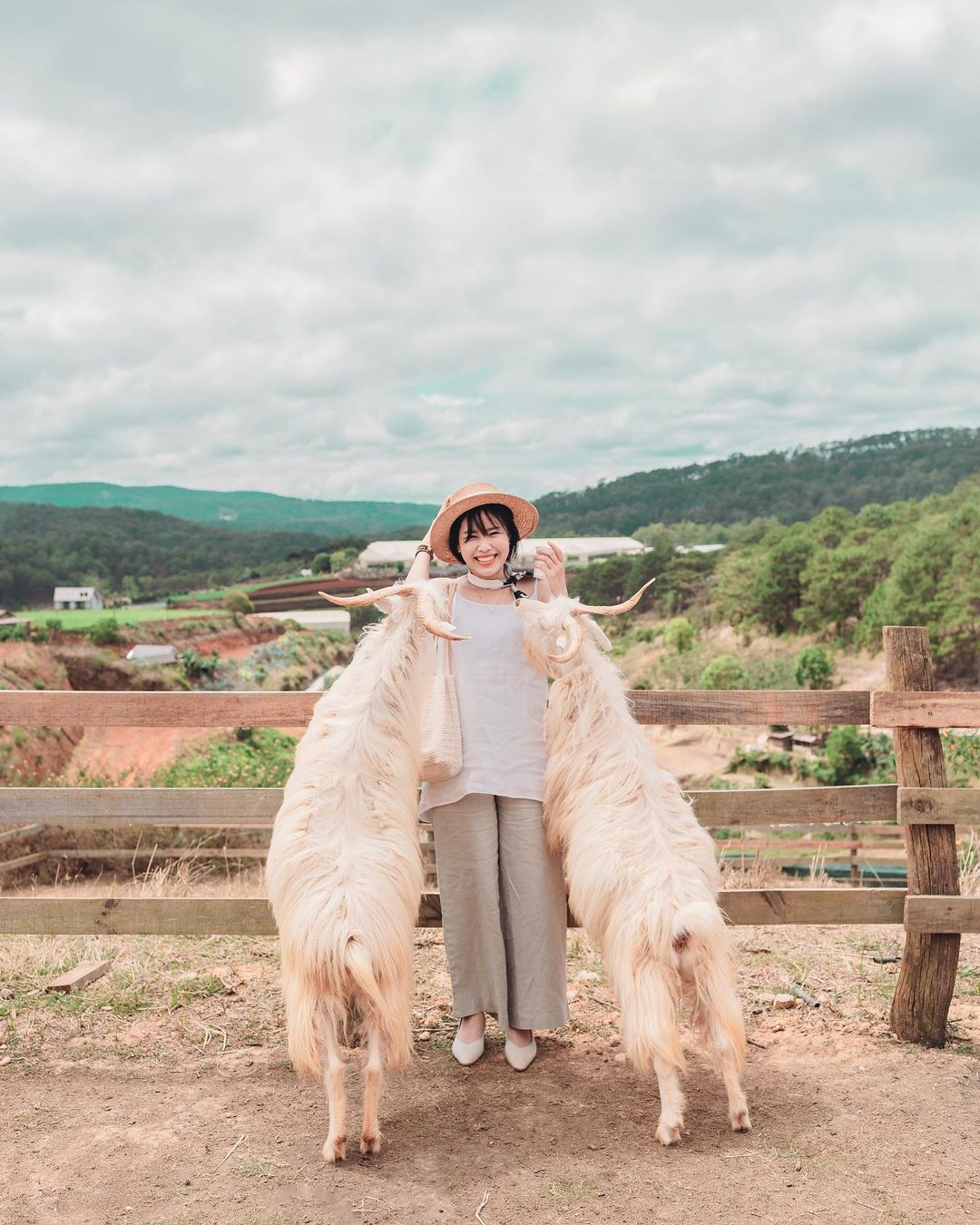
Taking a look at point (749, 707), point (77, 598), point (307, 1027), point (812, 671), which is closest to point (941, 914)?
point (749, 707)

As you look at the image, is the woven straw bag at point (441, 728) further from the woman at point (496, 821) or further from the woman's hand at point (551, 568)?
the woman's hand at point (551, 568)

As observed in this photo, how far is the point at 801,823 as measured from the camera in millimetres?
4230

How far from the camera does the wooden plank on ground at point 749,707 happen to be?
4.08 metres

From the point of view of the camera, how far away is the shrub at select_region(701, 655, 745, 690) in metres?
38.2

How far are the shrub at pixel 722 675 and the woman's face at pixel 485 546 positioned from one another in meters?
35.0

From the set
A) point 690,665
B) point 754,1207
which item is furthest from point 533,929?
point 690,665

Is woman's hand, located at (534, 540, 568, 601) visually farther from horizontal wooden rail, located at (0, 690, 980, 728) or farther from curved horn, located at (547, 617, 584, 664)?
horizontal wooden rail, located at (0, 690, 980, 728)

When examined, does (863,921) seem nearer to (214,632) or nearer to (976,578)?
(214,632)

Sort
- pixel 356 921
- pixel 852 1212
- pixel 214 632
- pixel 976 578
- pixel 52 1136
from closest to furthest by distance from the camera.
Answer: pixel 852 1212, pixel 356 921, pixel 52 1136, pixel 214 632, pixel 976 578

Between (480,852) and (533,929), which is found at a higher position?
(480,852)

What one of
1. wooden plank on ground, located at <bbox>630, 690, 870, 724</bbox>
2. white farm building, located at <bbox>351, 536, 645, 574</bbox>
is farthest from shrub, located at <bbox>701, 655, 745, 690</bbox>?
wooden plank on ground, located at <bbox>630, 690, 870, 724</bbox>

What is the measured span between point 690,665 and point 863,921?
4279 cm

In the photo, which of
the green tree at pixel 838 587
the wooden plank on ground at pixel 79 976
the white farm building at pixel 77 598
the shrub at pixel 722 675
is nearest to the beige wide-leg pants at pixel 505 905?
the wooden plank on ground at pixel 79 976

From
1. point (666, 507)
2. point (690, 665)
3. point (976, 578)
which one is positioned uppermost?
point (666, 507)
